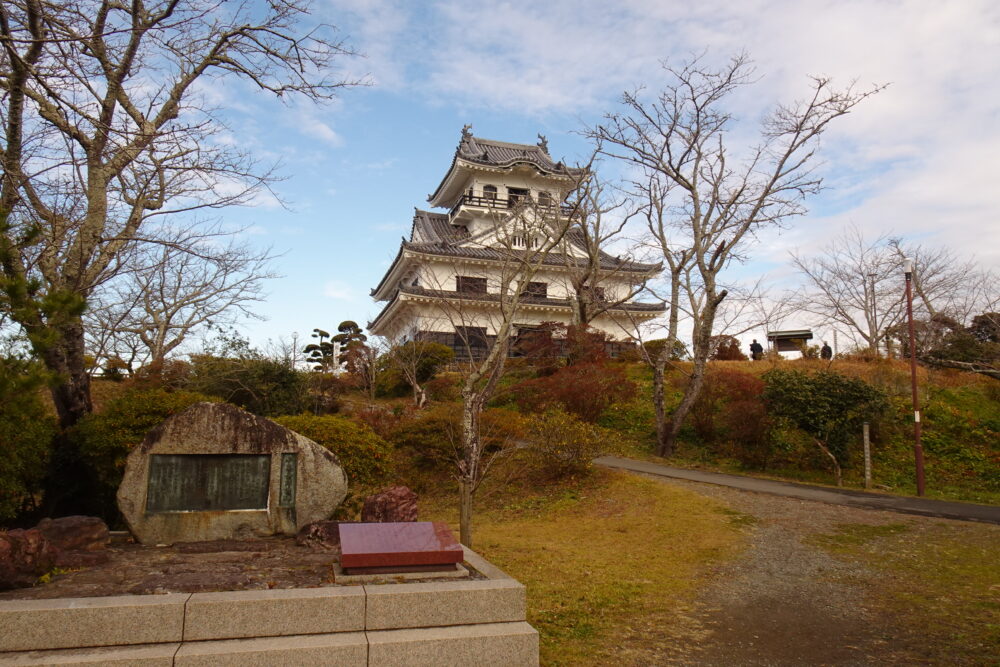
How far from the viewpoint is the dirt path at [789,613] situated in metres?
5.50

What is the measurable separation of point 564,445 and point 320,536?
715 centimetres

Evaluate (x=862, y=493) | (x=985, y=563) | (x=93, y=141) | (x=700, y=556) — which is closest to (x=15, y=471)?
(x=93, y=141)

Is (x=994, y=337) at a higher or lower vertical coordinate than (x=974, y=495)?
higher

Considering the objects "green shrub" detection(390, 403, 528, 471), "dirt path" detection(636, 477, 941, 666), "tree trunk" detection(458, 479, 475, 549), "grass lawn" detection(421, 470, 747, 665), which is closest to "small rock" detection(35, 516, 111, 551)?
"tree trunk" detection(458, 479, 475, 549)

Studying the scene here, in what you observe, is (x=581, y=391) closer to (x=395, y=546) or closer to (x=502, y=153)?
(x=395, y=546)

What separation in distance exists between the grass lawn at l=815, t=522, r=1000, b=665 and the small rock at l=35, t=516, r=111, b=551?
7704 millimetres

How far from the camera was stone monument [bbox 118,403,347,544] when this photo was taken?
7398 mm

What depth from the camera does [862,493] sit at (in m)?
13.2

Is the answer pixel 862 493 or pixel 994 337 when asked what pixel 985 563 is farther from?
pixel 994 337

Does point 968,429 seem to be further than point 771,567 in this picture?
Yes

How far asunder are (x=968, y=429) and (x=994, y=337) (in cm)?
1201

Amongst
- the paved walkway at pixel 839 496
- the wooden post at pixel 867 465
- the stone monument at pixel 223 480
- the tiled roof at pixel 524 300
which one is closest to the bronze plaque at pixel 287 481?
the stone monument at pixel 223 480

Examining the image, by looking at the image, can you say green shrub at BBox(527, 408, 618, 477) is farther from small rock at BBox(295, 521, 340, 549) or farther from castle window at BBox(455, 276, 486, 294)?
castle window at BBox(455, 276, 486, 294)

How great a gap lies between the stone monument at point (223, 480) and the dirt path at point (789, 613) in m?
4.54
